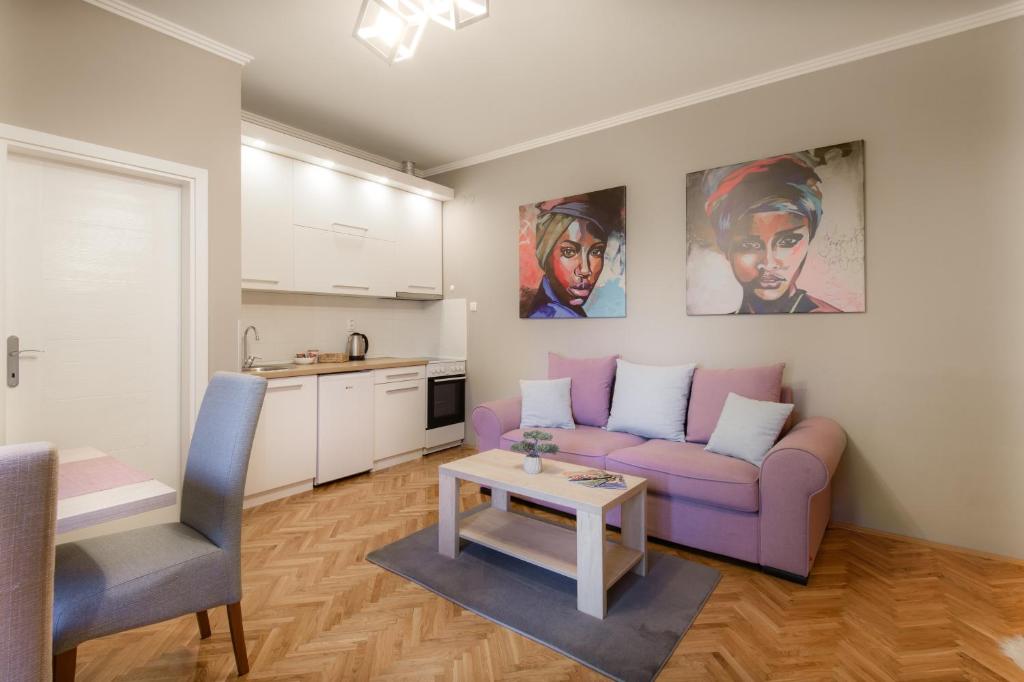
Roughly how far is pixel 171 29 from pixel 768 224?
366 cm

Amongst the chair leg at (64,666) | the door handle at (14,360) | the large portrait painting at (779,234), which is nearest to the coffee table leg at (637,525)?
the large portrait painting at (779,234)

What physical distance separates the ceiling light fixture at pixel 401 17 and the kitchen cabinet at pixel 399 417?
99.7 inches

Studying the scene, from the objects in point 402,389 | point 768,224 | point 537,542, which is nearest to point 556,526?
point 537,542

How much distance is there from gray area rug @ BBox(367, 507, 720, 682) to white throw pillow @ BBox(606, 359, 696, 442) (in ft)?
2.69

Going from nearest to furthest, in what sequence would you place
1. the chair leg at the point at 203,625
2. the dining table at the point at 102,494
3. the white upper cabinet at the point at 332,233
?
the dining table at the point at 102,494 < the chair leg at the point at 203,625 < the white upper cabinet at the point at 332,233

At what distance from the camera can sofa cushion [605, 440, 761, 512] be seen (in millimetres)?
2447

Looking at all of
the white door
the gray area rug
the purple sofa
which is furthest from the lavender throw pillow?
the white door

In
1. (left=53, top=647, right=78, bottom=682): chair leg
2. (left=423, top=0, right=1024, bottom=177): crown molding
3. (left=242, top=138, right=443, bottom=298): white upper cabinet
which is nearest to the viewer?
(left=53, top=647, right=78, bottom=682): chair leg

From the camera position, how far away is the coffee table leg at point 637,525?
7.81 feet

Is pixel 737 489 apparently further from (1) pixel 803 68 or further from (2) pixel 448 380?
(2) pixel 448 380

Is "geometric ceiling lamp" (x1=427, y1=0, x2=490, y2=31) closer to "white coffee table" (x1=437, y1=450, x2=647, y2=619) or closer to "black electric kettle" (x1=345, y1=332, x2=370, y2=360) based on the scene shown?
"white coffee table" (x1=437, y1=450, x2=647, y2=619)

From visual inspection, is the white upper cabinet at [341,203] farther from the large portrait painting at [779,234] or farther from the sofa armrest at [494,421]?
the large portrait painting at [779,234]

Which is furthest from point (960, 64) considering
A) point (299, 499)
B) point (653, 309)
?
point (299, 499)

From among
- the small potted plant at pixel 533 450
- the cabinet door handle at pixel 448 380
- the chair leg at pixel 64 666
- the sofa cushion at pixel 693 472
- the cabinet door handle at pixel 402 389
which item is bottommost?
the chair leg at pixel 64 666
